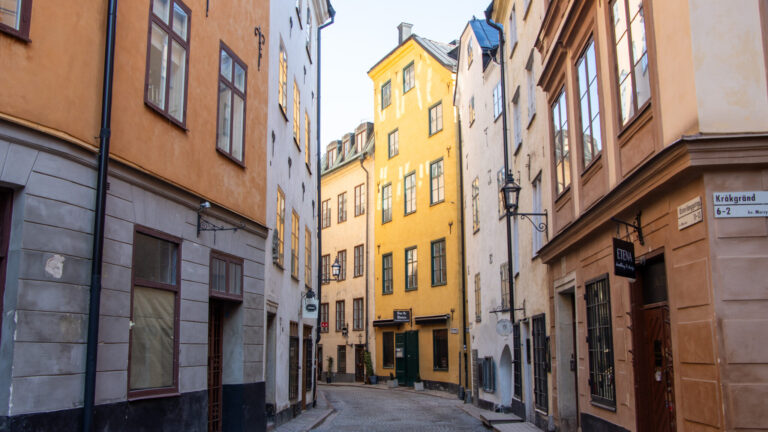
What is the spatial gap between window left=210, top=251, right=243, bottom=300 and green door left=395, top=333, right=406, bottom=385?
22.0 m

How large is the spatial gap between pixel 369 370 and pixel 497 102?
18512 millimetres

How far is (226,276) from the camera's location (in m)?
11.4

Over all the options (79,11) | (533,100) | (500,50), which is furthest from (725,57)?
(500,50)

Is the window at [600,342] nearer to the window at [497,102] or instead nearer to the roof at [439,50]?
the window at [497,102]

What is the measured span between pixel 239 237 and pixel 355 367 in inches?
1051

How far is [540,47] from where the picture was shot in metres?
14.6

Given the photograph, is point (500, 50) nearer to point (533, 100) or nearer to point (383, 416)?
point (533, 100)

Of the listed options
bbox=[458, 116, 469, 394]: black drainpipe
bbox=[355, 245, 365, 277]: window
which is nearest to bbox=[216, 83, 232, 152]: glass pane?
bbox=[458, 116, 469, 394]: black drainpipe

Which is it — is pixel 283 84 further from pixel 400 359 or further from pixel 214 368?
pixel 400 359

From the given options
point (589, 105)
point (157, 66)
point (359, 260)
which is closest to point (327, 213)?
point (359, 260)

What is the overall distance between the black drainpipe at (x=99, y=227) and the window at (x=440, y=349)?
2362 cm

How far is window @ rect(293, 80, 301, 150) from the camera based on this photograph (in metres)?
18.2

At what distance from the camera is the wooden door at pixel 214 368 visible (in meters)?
11.5

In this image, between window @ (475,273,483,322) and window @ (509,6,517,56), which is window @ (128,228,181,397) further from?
window @ (475,273,483,322)
